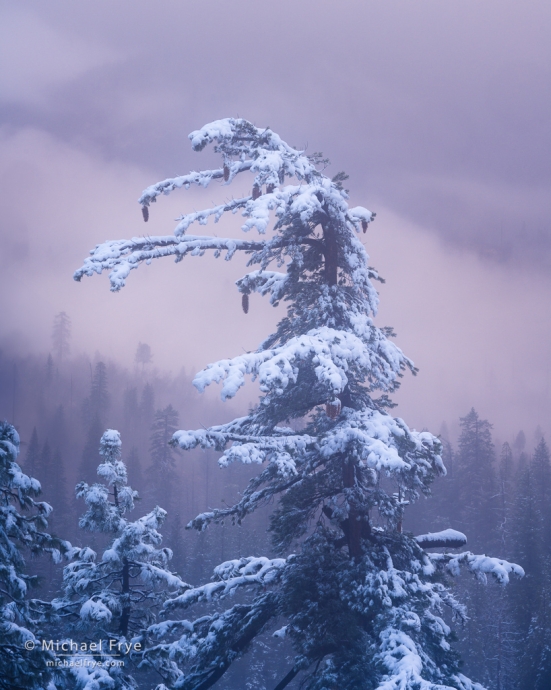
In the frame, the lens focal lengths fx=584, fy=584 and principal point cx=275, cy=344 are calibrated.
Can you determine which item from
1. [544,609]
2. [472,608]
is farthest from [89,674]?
[472,608]

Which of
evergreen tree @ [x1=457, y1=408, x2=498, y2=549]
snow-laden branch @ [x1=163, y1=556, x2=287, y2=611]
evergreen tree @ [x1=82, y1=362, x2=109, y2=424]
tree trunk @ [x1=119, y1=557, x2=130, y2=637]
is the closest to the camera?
snow-laden branch @ [x1=163, y1=556, x2=287, y2=611]

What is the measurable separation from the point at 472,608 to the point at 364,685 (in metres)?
40.2

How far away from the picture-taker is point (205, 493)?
99.3m

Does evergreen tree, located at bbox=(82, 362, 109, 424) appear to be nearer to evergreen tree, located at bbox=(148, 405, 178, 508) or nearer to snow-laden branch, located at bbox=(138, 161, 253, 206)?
evergreen tree, located at bbox=(148, 405, 178, 508)

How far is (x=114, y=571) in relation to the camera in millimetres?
14945

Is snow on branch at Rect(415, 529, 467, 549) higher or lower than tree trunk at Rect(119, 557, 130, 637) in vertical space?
higher

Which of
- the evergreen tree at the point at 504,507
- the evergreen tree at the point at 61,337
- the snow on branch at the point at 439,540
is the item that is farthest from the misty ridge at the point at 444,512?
the evergreen tree at the point at 61,337

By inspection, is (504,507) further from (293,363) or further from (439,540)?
(293,363)

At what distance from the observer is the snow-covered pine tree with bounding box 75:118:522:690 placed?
779 centimetres

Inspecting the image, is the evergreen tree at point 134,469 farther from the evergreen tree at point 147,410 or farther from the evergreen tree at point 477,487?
the evergreen tree at point 147,410

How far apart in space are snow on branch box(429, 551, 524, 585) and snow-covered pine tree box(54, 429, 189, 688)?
22.6 ft

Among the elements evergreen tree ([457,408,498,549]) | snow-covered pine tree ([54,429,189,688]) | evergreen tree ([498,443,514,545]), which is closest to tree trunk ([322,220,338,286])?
snow-covered pine tree ([54,429,189,688])

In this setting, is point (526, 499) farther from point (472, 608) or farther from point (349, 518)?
point (349, 518)

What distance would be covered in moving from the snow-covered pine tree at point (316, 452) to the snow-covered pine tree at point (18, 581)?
2251mm
